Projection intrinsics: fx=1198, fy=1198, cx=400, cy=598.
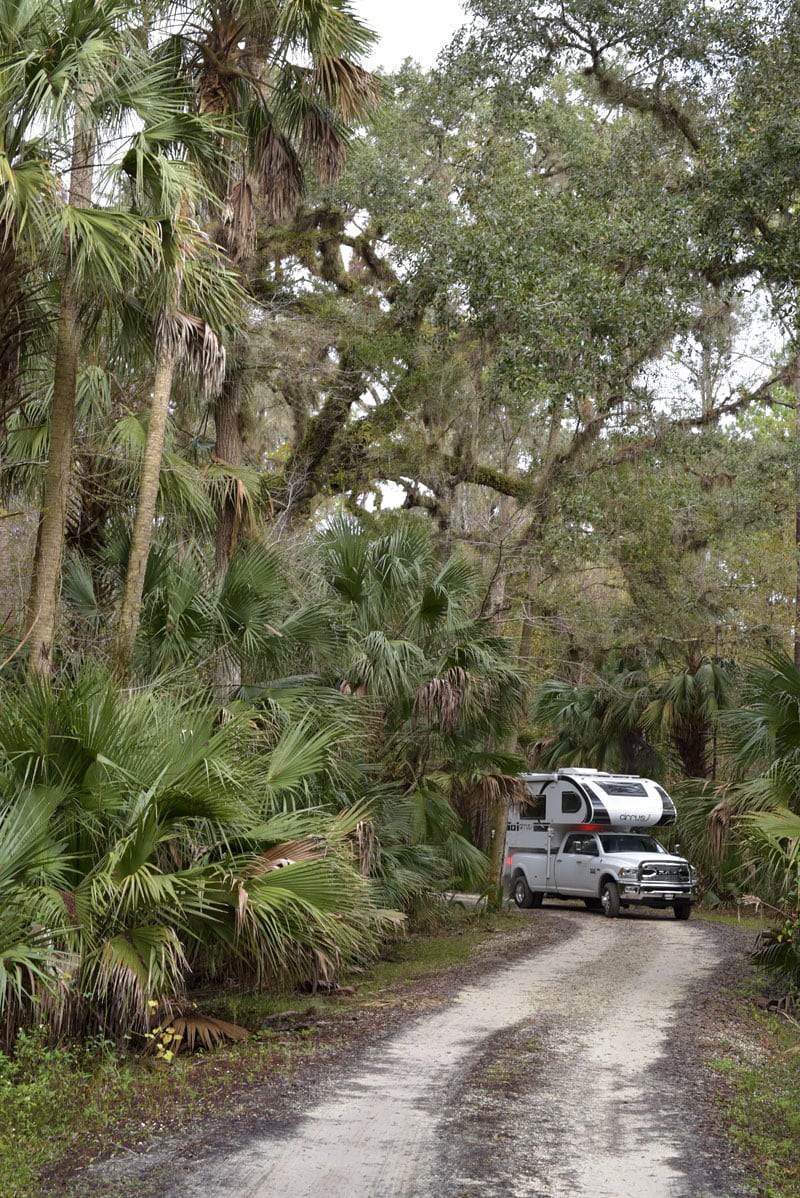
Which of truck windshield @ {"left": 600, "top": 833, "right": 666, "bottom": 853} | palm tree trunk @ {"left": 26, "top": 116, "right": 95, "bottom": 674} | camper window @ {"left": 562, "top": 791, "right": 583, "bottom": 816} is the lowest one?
truck windshield @ {"left": 600, "top": 833, "right": 666, "bottom": 853}

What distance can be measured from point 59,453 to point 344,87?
4.91 metres

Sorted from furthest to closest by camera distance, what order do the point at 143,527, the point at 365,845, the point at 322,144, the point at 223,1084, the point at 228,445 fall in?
the point at 228,445
the point at 322,144
the point at 365,845
the point at 143,527
the point at 223,1084

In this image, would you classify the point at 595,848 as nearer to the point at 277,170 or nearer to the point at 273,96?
the point at 277,170

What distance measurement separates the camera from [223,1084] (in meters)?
7.04

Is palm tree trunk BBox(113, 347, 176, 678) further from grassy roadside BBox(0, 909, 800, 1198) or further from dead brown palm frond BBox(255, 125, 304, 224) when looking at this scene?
dead brown palm frond BBox(255, 125, 304, 224)

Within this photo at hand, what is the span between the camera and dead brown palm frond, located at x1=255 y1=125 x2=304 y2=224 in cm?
1285

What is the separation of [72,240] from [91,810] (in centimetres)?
397

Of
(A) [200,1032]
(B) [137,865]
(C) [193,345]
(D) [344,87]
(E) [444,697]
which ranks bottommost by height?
(A) [200,1032]

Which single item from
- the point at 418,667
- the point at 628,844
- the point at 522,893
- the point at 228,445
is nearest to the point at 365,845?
the point at 418,667

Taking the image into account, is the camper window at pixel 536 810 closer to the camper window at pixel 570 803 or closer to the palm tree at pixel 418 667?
the camper window at pixel 570 803

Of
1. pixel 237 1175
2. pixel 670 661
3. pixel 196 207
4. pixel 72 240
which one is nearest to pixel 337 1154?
pixel 237 1175

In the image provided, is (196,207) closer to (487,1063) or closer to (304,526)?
(487,1063)

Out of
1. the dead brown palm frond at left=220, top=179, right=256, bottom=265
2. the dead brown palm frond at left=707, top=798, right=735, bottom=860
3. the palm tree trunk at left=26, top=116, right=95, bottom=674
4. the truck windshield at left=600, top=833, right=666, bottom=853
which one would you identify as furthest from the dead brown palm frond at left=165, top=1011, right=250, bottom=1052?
the truck windshield at left=600, top=833, right=666, bottom=853

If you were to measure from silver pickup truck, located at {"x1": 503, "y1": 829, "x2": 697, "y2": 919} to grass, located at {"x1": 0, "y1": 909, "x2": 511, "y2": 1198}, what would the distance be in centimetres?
1175
